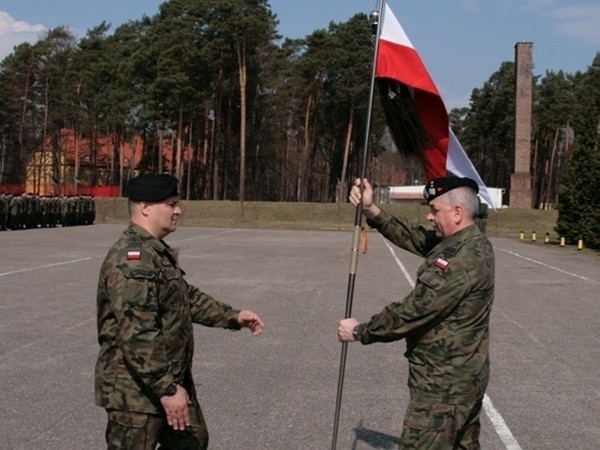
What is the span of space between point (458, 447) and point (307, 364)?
430cm

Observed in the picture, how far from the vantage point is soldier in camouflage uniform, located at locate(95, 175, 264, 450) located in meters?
3.18

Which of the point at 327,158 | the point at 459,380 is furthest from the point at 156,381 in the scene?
the point at 327,158

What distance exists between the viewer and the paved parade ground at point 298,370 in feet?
18.0

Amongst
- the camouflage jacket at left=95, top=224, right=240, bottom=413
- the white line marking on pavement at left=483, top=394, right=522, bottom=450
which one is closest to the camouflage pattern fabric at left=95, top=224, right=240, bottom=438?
the camouflage jacket at left=95, top=224, right=240, bottom=413

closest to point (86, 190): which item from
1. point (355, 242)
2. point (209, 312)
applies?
point (355, 242)

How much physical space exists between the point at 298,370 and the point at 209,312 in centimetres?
376

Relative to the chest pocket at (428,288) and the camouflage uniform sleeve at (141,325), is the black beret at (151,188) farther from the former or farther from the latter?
the chest pocket at (428,288)

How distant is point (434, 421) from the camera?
3.37 meters

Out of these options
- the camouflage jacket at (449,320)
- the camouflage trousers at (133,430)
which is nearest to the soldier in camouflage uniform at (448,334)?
the camouflage jacket at (449,320)

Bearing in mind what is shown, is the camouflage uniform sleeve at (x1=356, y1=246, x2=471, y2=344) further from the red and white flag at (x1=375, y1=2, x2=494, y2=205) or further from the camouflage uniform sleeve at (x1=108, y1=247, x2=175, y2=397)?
the red and white flag at (x1=375, y1=2, x2=494, y2=205)

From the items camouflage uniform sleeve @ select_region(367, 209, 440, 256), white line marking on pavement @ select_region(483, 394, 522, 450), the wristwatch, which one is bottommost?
white line marking on pavement @ select_region(483, 394, 522, 450)

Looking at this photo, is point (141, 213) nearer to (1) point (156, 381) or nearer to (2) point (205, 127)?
(1) point (156, 381)

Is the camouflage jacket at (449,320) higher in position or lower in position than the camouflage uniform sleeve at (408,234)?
lower

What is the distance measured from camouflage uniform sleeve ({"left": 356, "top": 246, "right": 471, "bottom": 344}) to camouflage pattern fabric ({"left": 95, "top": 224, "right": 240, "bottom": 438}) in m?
0.96
